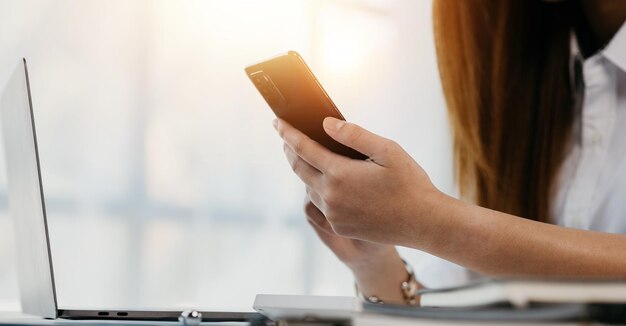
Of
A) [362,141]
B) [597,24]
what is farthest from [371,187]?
[597,24]

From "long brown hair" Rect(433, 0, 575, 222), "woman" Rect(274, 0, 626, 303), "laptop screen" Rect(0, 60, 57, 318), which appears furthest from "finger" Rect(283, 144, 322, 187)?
"long brown hair" Rect(433, 0, 575, 222)

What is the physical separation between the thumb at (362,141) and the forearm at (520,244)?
61mm

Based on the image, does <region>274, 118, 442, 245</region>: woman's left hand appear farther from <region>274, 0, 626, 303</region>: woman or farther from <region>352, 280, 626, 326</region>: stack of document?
<region>352, 280, 626, 326</region>: stack of document

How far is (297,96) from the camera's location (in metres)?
0.59

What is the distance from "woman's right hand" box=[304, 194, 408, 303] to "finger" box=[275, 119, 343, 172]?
0.54 ft

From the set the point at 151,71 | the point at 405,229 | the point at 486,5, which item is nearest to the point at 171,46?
the point at 151,71

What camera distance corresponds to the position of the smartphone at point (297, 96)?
1.86 ft

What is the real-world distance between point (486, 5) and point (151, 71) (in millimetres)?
1054

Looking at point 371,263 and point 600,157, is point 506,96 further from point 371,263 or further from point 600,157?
point 371,263

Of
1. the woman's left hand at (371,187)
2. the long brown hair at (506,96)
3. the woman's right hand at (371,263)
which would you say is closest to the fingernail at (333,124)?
the woman's left hand at (371,187)

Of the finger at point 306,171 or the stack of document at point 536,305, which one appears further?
the finger at point 306,171

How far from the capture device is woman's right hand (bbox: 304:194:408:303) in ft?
2.56

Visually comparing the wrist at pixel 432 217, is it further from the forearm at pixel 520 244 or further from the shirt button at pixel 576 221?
the shirt button at pixel 576 221

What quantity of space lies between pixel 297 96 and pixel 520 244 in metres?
0.23
